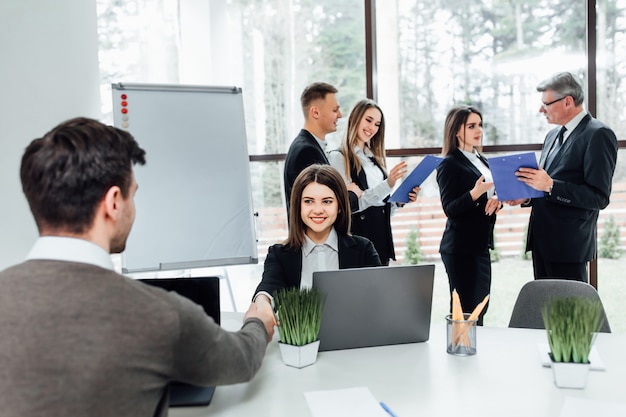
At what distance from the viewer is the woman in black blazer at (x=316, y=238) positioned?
6.83 feet

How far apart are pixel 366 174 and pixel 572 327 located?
190 centimetres

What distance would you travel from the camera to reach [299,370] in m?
1.46

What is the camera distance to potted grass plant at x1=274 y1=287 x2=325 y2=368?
1443 mm

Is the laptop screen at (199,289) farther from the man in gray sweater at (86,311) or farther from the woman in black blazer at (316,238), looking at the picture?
the woman in black blazer at (316,238)

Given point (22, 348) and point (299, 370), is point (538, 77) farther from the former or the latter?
point (22, 348)

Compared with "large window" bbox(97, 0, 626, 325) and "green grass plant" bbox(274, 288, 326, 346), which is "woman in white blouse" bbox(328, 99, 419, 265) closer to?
"large window" bbox(97, 0, 626, 325)

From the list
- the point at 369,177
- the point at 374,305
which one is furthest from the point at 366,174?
the point at 374,305

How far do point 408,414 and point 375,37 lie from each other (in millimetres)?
3375

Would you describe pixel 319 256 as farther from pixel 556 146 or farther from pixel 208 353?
pixel 556 146

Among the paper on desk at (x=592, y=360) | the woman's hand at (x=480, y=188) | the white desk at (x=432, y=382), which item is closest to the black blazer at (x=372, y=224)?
the woman's hand at (x=480, y=188)

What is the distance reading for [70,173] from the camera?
921 millimetres

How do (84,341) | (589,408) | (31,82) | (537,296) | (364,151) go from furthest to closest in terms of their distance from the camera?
1. (364,151)
2. (31,82)
3. (537,296)
4. (589,408)
5. (84,341)

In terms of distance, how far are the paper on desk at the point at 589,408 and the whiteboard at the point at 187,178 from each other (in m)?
2.20

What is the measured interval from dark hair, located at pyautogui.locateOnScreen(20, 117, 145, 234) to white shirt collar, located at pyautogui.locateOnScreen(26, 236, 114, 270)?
0.02m
